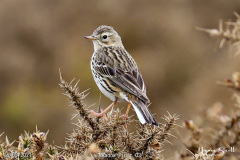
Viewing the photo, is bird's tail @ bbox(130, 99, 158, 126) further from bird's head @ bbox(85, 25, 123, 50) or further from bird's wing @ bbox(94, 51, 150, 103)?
bird's head @ bbox(85, 25, 123, 50)

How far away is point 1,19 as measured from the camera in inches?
400

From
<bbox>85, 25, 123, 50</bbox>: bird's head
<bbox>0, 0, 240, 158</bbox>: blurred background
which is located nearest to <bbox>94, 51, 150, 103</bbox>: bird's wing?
<bbox>85, 25, 123, 50</bbox>: bird's head

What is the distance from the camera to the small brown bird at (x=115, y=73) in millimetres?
5181

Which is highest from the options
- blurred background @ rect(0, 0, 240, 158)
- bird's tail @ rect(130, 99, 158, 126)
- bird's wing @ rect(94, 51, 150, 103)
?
blurred background @ rect(0, 0, 240, 158)

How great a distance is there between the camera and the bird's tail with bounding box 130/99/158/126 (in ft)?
12.8

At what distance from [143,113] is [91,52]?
18.4ft

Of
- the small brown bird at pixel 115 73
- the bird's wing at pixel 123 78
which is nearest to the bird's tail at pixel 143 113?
the small brown bird at pixel 115 73

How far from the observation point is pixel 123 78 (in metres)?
5.55

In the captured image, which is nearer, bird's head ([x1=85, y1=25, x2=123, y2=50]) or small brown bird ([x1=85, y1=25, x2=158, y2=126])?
small brown bird ([x1=85, y1=25, x2=158, y2=126])

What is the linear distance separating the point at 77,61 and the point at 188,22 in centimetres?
292

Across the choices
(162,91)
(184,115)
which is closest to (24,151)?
(184,115)

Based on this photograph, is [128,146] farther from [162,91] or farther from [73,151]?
[162,91]

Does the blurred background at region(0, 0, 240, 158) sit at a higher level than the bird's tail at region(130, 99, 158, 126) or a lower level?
higher

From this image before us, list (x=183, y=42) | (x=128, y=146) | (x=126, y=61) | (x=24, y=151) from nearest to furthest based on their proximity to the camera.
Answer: (x=24, y=151) → (x=128, y=146) → (x=126, y=61) → (x=183, y=42)
